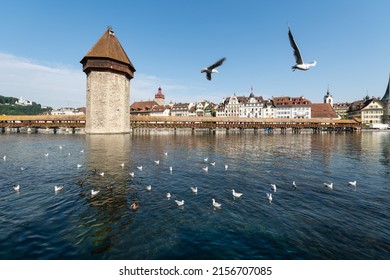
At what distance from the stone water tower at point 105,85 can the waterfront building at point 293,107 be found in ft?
232

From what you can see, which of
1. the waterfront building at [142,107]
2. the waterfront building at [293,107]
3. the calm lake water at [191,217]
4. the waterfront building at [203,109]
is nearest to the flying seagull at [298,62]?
the calm lake water at [191,217]

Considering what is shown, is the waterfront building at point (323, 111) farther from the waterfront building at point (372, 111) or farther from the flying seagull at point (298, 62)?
the flying seagull at point (298, 62)

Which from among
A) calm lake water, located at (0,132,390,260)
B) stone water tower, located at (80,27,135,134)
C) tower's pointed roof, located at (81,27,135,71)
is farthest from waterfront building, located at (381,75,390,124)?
stone water tower, located at (80,27,135,134)

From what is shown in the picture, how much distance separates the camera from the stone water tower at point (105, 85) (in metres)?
46.5

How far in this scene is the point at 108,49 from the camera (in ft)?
156

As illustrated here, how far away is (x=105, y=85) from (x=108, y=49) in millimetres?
7931

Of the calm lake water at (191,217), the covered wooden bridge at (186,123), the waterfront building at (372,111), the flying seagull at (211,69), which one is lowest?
the calm lake water at (191,217)

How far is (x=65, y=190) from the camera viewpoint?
10992 mm

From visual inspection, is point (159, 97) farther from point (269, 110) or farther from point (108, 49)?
point (108, 49)

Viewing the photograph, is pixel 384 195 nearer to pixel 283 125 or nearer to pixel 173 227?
pixel 173 227

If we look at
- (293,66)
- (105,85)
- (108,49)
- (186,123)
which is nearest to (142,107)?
(186,123)

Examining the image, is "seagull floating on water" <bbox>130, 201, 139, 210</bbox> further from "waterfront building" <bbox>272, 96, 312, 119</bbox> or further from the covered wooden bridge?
"waterfront building" <bbox>272, 96, 312, 119</bbox>
